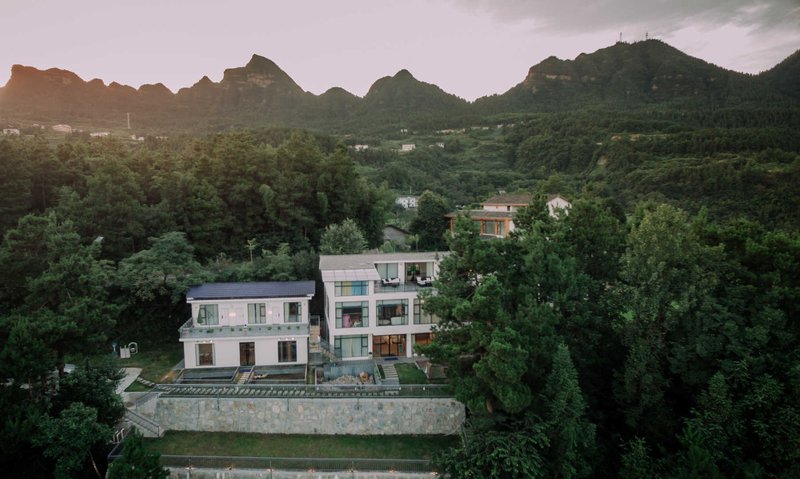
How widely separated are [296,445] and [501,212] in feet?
88.2

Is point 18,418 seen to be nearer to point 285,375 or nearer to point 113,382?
point 113,382

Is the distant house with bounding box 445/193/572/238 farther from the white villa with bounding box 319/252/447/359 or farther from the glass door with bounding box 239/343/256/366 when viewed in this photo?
the glass door with bounding box 239/343/256/366

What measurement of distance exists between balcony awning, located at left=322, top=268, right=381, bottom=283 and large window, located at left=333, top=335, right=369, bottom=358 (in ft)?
11.5

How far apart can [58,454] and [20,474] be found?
1518mm

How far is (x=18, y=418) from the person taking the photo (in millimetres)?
15125

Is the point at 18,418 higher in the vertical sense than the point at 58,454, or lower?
higher

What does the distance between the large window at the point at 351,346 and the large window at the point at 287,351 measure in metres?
2.29

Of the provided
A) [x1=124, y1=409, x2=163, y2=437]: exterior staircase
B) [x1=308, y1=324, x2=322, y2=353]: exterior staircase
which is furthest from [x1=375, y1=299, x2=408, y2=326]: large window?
[x1=124, y1=409, x2=163, y2=437]: exterior staircase

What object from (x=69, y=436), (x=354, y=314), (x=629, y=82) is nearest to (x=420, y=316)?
(x=354, y=314)

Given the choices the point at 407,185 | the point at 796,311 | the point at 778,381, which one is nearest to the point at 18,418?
the point at 778,381

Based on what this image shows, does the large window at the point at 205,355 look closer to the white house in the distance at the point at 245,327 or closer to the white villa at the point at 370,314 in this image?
the white house in the distance at the point at 245,327

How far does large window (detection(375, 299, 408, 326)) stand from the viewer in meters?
25.0

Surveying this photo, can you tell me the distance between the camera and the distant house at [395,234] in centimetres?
4583

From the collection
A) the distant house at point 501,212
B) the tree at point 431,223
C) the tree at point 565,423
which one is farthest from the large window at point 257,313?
the tree at point 431,223
